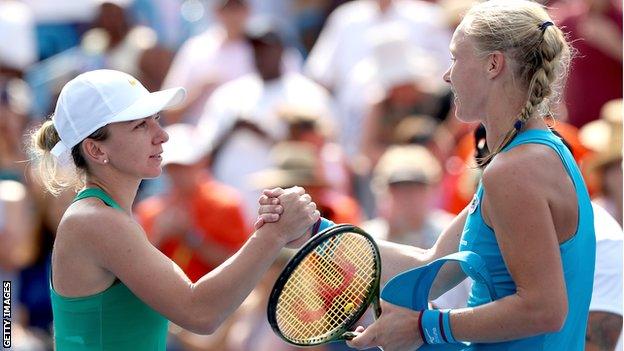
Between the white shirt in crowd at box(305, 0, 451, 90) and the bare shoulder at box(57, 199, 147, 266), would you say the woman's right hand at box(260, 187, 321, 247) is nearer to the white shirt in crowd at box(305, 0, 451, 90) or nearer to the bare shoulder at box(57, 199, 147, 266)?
the bare shoulder at box(57, 199, 147, 266)

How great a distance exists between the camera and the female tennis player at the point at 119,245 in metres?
3.35

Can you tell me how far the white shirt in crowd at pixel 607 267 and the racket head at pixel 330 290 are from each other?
0.98 meters

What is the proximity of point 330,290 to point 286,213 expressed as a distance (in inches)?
10.2

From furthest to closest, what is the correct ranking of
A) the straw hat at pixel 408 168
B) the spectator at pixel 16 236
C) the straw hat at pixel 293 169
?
the spectator at pixel 16 236
the straw hat at pixel 293 169
the straw hat at pixel 408 168

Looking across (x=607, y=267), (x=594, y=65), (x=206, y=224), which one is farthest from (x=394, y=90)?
(x=607, y=267)

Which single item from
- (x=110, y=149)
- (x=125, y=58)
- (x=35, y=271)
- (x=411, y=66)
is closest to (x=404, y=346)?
(x=110, y=149)

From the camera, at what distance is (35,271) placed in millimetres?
6824

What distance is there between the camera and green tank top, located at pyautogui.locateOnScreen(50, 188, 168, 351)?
342 centimetres

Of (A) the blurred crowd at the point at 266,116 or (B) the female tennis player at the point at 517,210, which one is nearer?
(B) the female tennis player at the point at 517,210

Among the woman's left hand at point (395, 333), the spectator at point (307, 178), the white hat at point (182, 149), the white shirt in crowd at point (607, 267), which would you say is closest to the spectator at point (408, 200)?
the spectator at point (307, 178)

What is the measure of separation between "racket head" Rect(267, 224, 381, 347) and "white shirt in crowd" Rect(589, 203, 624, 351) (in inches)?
38.4

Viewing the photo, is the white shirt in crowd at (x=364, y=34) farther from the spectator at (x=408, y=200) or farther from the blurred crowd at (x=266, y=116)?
the spectator at (x=408, y=200)

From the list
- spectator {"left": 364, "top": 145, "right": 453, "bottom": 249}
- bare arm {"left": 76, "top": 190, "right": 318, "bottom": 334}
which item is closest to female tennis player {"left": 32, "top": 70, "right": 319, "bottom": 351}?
bare arm {"left": 76, "top": 190, "right": 318, "bottom": 334}

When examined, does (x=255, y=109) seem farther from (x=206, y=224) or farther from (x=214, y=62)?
(x=206, y=224)
